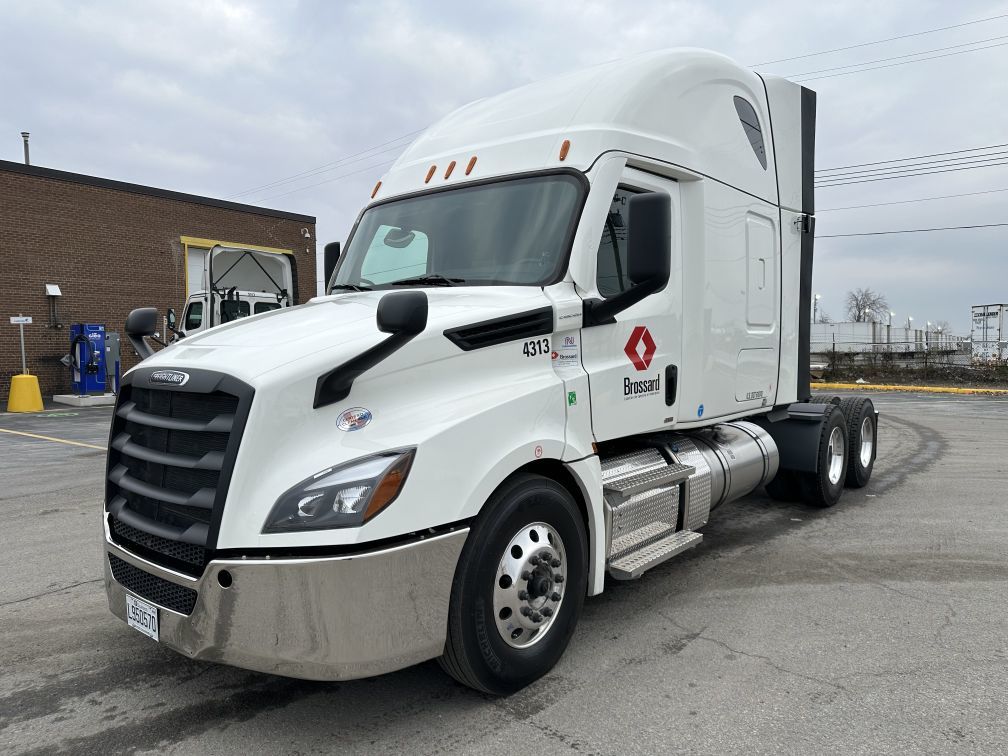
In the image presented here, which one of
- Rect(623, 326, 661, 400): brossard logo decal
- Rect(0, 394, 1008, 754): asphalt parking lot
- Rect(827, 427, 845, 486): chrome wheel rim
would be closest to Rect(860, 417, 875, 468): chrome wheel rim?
Rect(827, 427, 845, 486): chrome wheel rim

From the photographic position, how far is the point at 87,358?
19.1 m

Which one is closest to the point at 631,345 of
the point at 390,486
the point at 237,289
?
the point at 390,486

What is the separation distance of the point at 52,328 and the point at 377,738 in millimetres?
21315

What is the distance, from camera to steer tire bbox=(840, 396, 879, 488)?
759cm

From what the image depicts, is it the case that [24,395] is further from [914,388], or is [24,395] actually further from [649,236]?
[914,388]

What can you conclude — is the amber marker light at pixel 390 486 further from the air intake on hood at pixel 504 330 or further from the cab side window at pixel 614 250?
the cab side window at pixel 614 250

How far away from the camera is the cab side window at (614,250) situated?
3.98 m

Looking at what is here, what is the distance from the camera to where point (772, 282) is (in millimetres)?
5914

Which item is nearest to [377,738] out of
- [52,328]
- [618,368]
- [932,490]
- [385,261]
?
[618,368]

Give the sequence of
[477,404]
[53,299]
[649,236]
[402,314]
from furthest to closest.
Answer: [53,299]
[649,236]
[477,404]
[402,314]

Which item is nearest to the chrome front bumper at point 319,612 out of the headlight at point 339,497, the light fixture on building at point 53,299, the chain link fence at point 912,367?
the headlight at point 339,497

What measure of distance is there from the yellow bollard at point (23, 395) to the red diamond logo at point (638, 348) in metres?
17.9

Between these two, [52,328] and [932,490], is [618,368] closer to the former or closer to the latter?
[932,490]

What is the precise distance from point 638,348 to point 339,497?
2.15 meters
